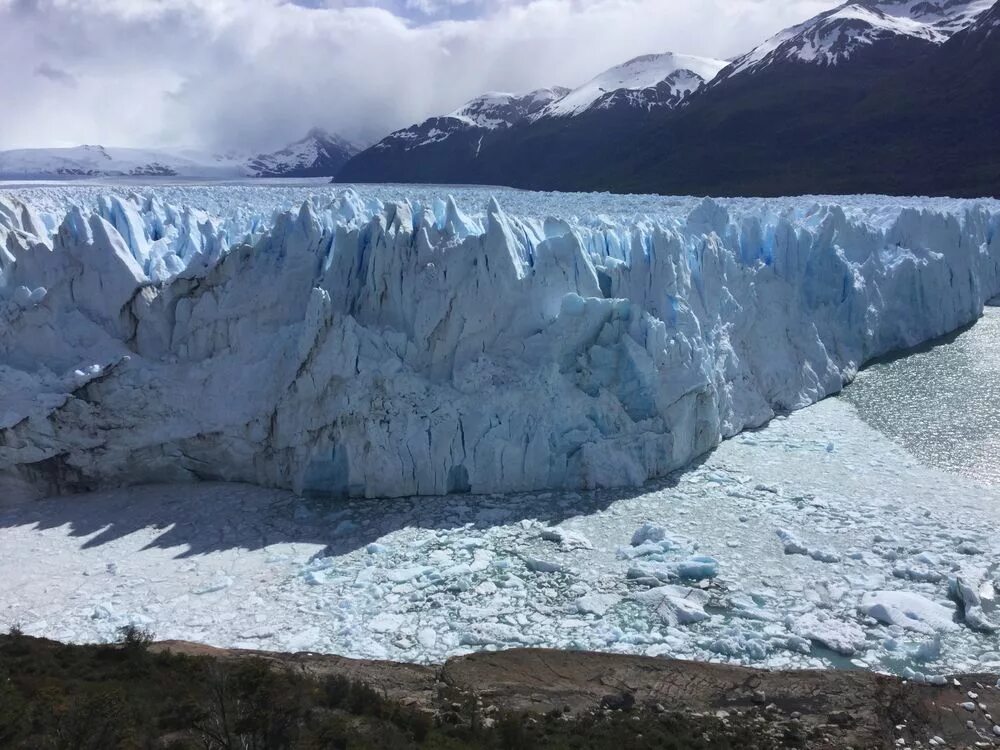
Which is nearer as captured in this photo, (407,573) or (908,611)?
(908,611)

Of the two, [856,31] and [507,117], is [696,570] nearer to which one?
[856,31]

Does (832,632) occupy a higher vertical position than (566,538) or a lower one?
lower

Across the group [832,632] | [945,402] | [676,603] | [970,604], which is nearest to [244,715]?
[676,603]

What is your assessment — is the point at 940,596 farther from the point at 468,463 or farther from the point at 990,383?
the point at 990,383

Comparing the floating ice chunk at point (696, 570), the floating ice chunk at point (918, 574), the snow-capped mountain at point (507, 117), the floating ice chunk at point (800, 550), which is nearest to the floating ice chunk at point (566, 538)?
the floating ice chunk at point (696, 570)

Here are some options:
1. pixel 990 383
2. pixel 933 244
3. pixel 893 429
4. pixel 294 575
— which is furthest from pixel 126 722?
pixel 933 244

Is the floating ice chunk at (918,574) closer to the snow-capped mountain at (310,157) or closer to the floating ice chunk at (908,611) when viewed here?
the floating ice chunk at (908,611)

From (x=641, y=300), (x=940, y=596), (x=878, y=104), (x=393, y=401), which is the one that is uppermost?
(x=878, y=104)
